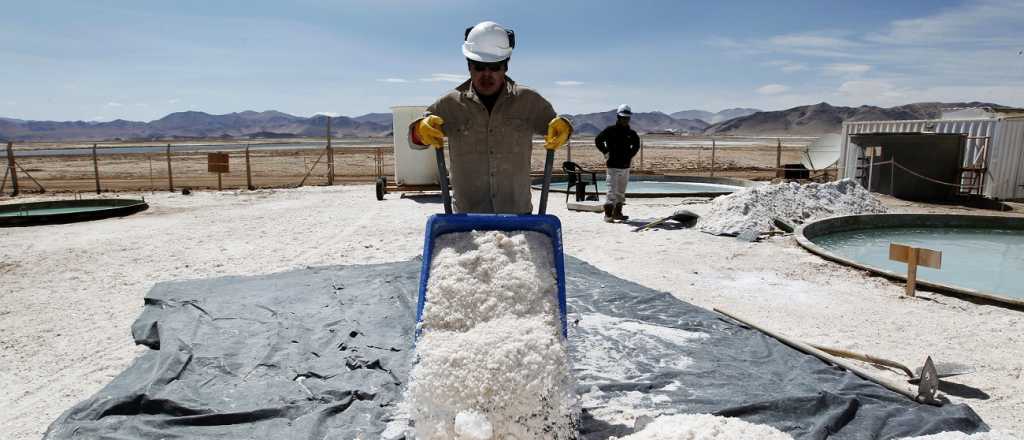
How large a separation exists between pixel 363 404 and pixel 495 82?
1775 millimetres

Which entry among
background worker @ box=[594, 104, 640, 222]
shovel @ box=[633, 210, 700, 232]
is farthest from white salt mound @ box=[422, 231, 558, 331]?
background worker @ box=[594, 104, 640, 222]

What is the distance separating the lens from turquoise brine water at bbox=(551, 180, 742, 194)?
14859mm

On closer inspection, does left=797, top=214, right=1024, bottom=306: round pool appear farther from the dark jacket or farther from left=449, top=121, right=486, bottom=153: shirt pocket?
left=449, top=121, right=486, bottom=153: shirt pocket

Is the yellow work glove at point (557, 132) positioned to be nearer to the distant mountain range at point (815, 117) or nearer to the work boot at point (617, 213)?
the work boot at point (617, 213)

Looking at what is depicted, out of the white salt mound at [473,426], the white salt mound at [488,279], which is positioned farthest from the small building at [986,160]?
the white salt mound at [473,426]

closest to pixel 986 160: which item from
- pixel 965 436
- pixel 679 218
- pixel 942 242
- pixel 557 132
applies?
pixel 942 242

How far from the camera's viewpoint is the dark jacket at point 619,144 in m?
8.73

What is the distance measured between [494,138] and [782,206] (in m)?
6.84

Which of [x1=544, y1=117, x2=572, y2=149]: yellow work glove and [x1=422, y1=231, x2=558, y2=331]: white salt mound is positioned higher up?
[x1=544, y1=117, x2=572, y2=149]: yellow work glove

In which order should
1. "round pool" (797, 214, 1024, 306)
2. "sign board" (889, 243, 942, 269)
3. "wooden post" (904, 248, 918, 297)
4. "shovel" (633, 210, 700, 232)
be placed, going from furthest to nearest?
"shovel" (633, 210, 700, 232) < "round pool" (797, 214, 1024, 306) < "wooden post" (904, 248, 918, 297) < "sign board" (889, 243, 942, 269)

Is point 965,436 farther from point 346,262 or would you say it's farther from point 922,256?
point 346,262

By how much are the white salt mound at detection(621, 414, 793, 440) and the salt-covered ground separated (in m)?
1.40

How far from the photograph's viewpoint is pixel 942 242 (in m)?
8.08

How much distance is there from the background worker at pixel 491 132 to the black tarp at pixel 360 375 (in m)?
1.14
